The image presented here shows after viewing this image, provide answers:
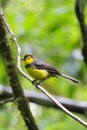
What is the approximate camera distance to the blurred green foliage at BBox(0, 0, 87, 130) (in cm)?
377

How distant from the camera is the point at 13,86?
2105 millimetres

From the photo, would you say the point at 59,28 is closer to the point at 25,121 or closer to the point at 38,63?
the point at 38,63

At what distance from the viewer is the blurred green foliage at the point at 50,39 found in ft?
12.4

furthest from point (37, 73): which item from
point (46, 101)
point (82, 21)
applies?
point (46, 101)

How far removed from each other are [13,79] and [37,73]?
97 centimetres

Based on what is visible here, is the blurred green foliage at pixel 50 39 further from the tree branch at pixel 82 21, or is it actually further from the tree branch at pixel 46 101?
the tree branch at pixel 82 21

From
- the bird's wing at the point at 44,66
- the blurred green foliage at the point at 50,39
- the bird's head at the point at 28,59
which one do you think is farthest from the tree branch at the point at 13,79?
the blurred green foliage at the point at 50,39

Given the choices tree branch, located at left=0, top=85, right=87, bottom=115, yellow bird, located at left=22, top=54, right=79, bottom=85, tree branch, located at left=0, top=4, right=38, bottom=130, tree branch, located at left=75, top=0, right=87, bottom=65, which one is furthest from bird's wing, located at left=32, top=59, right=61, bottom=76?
tree branch, located at left=0, top=4, right=38, bottom=130

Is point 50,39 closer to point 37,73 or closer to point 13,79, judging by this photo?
point 37,73

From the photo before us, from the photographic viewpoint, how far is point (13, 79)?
209cm

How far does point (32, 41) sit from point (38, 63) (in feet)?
2.36

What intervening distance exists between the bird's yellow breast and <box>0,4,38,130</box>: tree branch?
2.43 ft

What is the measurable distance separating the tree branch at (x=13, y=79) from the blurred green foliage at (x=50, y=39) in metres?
1.26

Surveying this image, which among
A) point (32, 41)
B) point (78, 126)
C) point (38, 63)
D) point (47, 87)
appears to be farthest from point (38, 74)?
point (47, 87)
